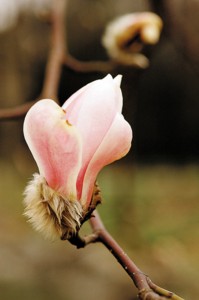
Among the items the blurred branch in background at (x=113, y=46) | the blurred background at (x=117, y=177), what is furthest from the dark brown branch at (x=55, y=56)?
the blurred background at (x=117, y=177)

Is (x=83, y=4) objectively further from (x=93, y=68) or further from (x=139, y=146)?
(x=93, y=68)

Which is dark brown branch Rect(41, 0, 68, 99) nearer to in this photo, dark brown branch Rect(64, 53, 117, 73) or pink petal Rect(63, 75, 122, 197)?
dark brown branch Rect(64, 53, 117, 73)

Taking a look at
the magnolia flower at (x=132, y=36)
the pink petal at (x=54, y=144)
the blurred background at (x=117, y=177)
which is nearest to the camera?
the pink petal at (x=54, y=144)

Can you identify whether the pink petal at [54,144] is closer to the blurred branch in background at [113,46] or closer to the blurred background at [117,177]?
the blurred branch in background at [113,46]

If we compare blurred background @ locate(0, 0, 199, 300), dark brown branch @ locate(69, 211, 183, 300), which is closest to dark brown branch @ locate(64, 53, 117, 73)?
dark brown branch @ locate(69, 211, 183, 300)

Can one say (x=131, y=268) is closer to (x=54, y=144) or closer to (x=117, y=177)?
(x=54, y=144)

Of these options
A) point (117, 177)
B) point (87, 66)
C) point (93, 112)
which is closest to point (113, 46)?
point (87, 66)
